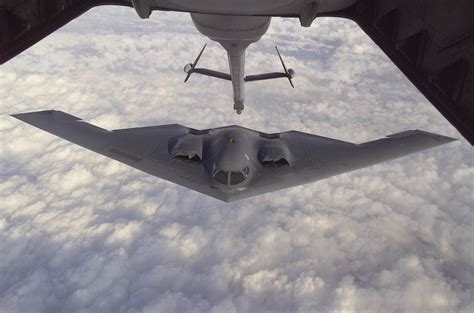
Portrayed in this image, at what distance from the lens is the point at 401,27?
5.11 meters

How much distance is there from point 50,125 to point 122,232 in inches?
3196

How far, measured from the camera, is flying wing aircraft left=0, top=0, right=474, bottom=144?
4.16 m

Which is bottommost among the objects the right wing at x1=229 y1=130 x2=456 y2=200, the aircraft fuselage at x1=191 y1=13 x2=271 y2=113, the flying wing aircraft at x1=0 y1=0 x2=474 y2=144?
the right wing at x1=229 y1=130 x2=456 y2=200

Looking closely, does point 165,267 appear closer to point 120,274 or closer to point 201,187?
point 120,274

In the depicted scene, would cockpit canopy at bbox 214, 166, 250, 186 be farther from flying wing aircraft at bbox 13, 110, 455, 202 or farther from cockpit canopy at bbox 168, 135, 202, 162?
cockpit canopy at bbox 168, 135, 202, 162

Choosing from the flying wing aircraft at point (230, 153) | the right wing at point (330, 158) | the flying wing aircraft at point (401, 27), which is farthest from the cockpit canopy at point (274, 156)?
the flying wing aircraft at point (401, 27)

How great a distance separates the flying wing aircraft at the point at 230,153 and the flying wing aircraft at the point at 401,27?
11317mm

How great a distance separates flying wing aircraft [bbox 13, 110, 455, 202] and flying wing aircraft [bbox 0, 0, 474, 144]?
1132cm

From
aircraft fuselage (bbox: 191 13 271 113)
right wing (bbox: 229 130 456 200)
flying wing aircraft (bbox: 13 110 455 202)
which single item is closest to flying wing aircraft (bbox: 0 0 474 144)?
aircraft fuselage (bbox: 191 13 271 113)

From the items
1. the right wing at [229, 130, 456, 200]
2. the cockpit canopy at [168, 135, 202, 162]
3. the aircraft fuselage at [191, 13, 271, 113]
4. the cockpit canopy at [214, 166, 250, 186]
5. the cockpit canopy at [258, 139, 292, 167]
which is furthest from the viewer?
the cockpit canopy at [258, 139, 292, 167]

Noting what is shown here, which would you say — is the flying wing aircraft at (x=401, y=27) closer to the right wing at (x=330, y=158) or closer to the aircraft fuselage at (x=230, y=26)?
the aircraft fuselage at (x=230, y=26)

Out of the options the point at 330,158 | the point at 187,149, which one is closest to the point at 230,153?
the point at 187,149

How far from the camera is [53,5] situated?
5914 mm

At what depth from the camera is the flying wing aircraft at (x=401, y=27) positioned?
4.16m
